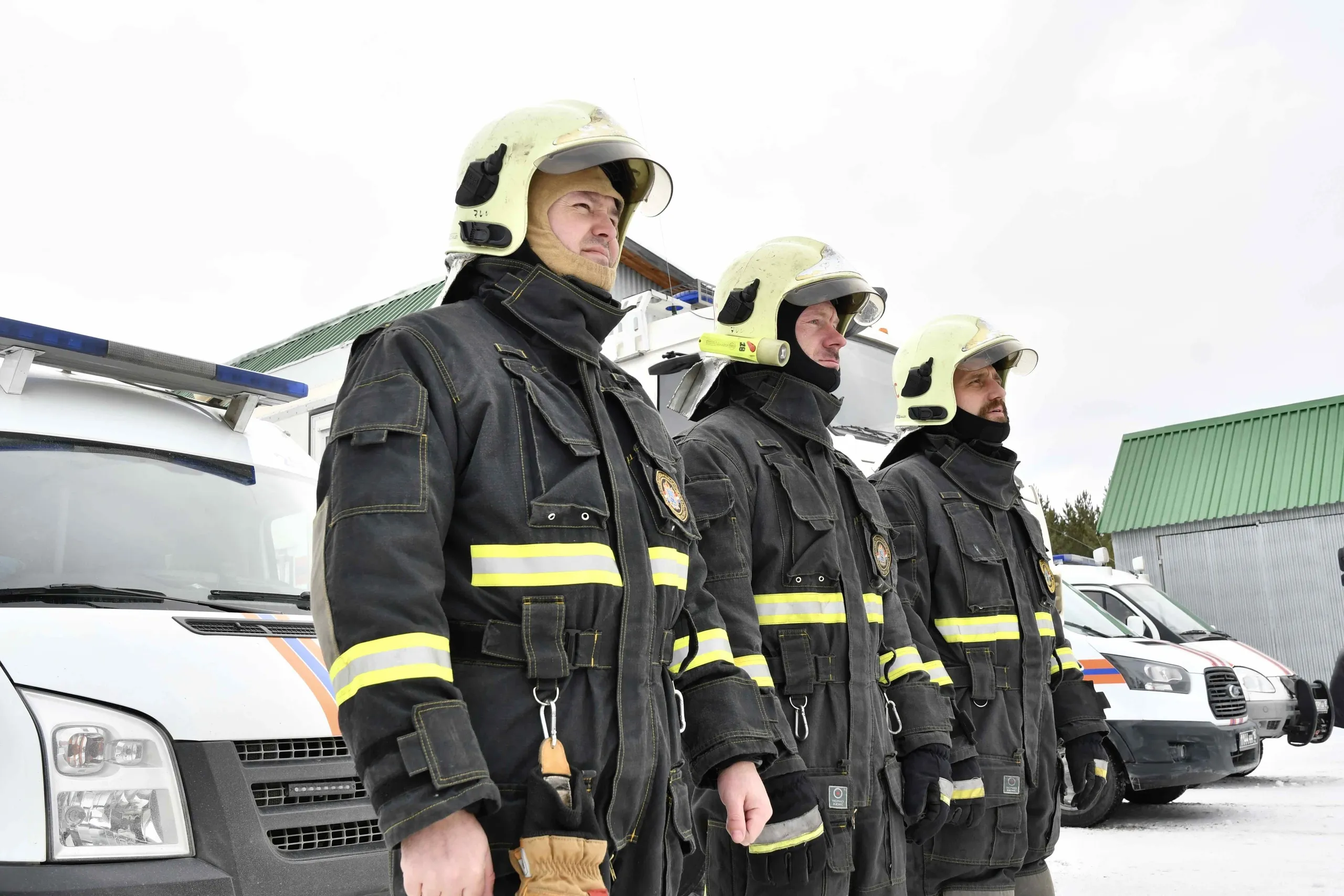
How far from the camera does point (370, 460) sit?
2.12m

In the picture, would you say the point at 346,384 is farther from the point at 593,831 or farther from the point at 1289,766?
the point at 1289,766

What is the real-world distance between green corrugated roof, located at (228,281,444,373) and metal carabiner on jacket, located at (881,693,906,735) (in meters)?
6.32

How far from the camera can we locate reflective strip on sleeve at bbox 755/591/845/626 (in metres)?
3.54

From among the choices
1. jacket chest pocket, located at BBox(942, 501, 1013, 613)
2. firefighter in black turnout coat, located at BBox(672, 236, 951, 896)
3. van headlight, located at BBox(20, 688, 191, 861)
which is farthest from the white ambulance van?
jacket chest pocket, located at BBox(942, 501, 1013, 613)

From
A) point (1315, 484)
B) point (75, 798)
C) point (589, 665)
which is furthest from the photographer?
point (1315, 484)

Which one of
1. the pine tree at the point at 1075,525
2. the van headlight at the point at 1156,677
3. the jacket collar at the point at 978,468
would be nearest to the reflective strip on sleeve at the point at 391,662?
the jacket collar at the point at 978,468

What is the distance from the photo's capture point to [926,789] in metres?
3.68

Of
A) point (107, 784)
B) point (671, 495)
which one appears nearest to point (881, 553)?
point (671, 495)

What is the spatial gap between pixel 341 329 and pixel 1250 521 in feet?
59.7

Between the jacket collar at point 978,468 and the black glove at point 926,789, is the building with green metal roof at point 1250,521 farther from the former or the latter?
the black glove at point 926,789

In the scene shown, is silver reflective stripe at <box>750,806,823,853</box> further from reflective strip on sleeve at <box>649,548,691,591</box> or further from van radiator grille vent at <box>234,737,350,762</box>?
van radiator grille vent at <box>234,737,350,762</box>

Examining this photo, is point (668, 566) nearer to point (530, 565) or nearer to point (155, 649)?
point (530, 565)

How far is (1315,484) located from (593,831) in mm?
22987

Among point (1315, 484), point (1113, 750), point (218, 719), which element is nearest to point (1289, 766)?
point (1113, 750)
